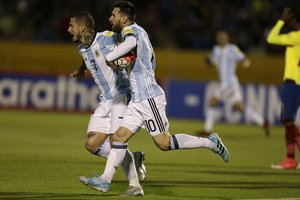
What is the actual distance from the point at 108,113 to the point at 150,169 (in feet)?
8.02

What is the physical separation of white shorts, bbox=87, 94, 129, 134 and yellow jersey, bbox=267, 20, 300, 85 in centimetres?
385

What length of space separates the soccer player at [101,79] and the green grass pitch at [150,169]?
72 centimetres

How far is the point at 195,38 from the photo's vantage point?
85.9 ft

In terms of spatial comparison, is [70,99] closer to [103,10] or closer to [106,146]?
[103,10]

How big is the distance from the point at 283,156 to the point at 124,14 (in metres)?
7.20

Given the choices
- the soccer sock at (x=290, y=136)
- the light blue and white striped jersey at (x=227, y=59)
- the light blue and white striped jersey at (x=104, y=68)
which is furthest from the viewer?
the light blue and white striped jersey at (x=227, y=59)

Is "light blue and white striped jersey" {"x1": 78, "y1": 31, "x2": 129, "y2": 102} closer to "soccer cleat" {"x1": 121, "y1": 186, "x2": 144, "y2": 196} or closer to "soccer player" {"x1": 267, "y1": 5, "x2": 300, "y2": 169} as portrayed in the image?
"soccer cleat" {"x1": 121, "y1": 186, "x2": 144, "y2": 196}

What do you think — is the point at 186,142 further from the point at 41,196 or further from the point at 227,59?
the point at 227,59

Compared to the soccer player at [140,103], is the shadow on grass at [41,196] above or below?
below

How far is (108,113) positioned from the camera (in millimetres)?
10289

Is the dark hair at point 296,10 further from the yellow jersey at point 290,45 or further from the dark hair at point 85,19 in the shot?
the dark hair at point 85,19

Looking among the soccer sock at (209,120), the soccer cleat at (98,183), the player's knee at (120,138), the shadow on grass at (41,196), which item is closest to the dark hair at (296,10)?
the player's knee at (120,138)

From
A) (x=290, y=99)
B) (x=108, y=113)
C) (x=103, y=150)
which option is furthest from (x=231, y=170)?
(x=108, y=113)

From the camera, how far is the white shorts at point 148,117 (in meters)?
9.36
